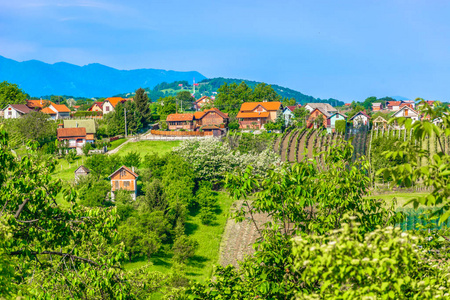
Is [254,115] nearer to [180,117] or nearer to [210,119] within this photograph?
[210,119]

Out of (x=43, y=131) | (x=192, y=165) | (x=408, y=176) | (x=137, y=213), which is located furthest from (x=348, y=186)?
(x=43, y=131)

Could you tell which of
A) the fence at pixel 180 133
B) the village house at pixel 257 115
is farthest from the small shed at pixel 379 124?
the fence at pixel 180 133

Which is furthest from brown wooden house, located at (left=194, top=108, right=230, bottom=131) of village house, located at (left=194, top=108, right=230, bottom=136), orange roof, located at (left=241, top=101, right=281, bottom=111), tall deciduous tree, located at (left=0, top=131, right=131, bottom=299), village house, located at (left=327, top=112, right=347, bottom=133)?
tall deciduous tree, located at (left=0, top=131, right=131, bottom=299)

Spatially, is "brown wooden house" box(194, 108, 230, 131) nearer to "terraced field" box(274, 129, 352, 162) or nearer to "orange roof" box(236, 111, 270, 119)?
"orange roof" box(236, 111, 270, 119)

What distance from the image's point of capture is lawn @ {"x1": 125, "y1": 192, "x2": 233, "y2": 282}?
35.1 m

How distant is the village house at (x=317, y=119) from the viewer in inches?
3216

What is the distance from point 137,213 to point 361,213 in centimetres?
3461

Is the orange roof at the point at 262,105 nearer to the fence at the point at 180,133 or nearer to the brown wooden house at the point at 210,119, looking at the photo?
the brown wooden house at the point at 210,119

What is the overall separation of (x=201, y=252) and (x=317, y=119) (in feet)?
165

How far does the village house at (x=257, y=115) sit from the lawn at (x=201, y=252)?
3650 centimetres

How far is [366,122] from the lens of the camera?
8394cm

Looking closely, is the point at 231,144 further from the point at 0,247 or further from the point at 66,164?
the point at 0,247

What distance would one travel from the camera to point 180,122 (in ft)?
268

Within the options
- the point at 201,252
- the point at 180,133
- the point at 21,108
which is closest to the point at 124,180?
the point at 201,252
